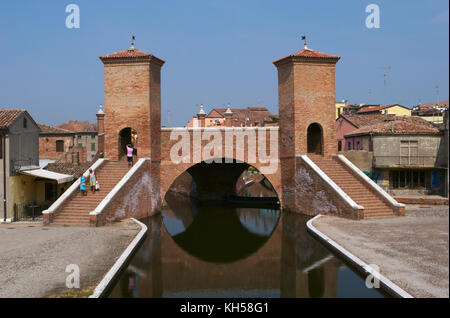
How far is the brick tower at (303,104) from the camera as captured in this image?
20781 millimetres

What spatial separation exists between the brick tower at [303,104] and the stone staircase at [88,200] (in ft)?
28.7

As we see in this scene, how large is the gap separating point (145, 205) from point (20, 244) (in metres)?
7.87

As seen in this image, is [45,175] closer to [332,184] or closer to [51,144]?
[332,184]

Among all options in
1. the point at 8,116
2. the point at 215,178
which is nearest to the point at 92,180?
the point at 8,116

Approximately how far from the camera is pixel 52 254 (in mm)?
11492

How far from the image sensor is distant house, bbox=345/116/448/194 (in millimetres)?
23625

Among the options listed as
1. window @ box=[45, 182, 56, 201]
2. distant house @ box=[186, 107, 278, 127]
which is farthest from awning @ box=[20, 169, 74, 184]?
distant house @ box=[186, 107, 278, 127]

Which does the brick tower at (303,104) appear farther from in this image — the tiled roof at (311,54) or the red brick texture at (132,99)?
the red brick texture at (132,99)

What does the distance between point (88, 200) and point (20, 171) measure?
387 centimetres

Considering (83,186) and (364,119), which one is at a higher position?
(364,119)

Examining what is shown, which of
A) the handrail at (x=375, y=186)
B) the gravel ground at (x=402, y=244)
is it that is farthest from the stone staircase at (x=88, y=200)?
the handrail at (x=375, y=186)

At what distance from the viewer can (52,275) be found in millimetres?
9508
